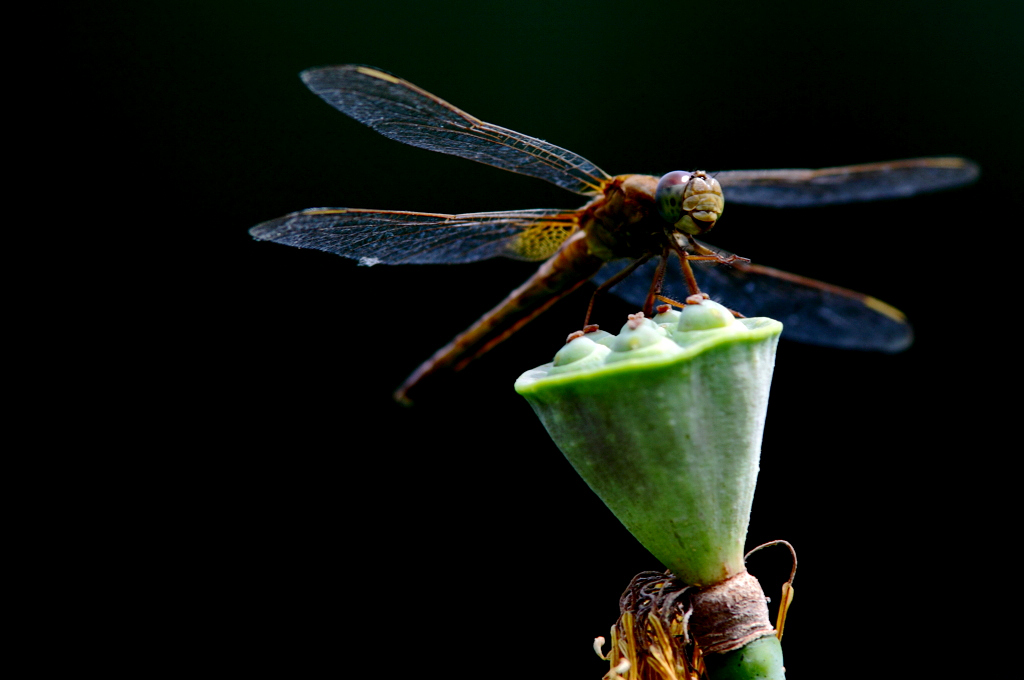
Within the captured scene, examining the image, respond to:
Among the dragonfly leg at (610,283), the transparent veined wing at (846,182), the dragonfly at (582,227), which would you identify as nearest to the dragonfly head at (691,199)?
the dragonfly at (582,227)

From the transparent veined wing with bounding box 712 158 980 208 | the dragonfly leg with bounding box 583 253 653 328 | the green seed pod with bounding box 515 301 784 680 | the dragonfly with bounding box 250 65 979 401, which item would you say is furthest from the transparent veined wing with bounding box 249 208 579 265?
the green seed pod with bounding box 515 301 784 680

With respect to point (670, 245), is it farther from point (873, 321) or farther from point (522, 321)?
point (873, 321)

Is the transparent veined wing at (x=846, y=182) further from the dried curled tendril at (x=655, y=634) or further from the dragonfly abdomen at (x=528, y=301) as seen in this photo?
the dried curled tendril at (x=655, y=634)

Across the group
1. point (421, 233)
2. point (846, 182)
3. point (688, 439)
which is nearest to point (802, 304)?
point (846, 182)

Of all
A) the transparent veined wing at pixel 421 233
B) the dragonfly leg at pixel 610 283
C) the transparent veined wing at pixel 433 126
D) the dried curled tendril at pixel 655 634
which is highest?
the transparent veined wing at pixel 433 126

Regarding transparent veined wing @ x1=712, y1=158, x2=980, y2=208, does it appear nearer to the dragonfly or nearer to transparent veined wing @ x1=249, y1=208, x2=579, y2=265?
the dragonfly

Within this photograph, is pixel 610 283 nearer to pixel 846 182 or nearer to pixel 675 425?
pixel 675 425
